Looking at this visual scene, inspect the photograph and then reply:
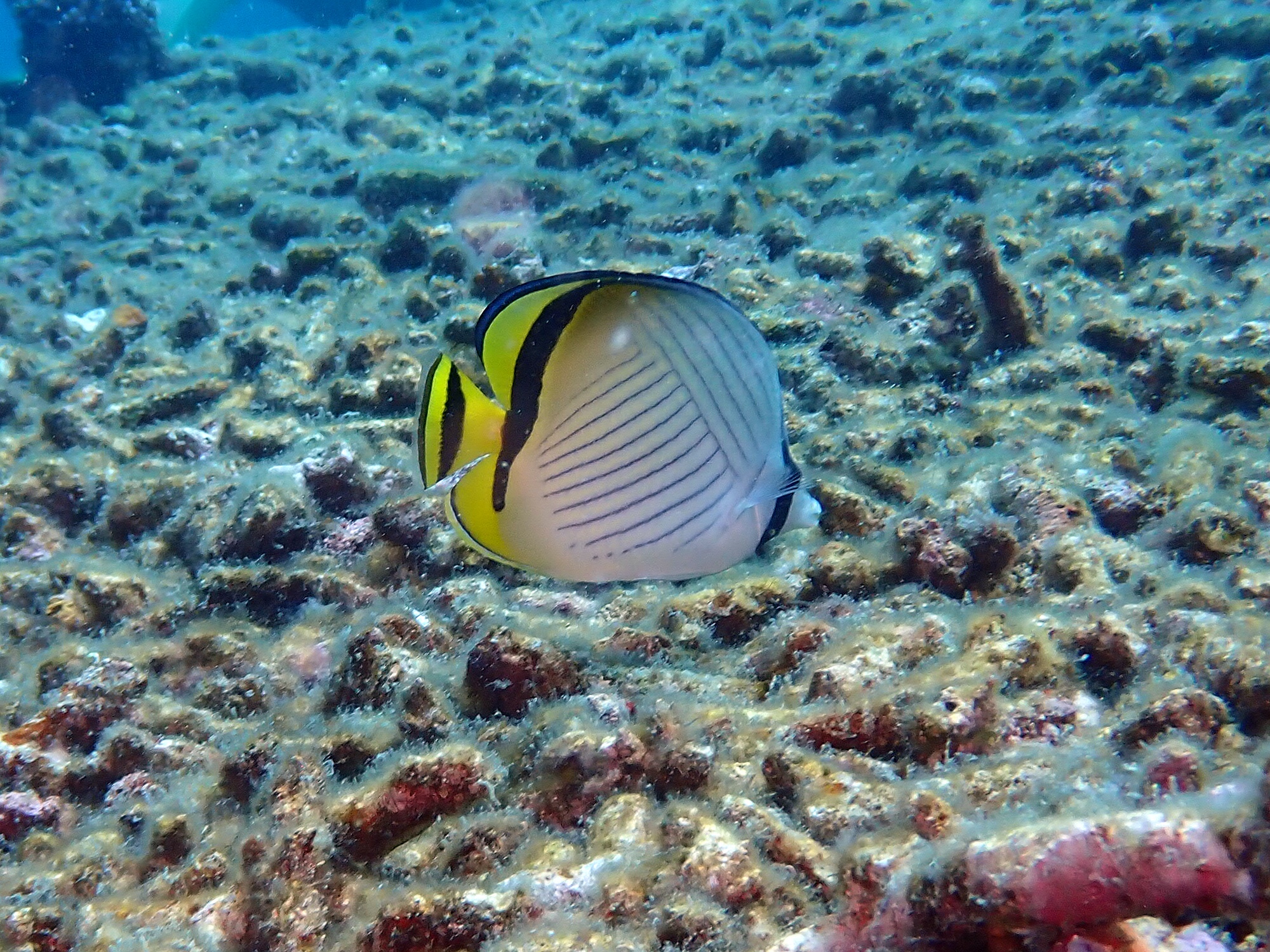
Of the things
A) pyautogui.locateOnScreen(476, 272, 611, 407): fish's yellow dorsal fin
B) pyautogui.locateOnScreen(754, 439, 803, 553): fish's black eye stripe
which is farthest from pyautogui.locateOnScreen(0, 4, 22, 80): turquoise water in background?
pyautogui.locateOnScreen(754, 439, 803, 553): fish's black eye stripe

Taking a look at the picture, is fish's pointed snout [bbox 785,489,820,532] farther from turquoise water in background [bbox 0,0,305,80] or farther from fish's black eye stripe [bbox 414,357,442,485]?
turquoise water in background [bbox 0,0,305,80]

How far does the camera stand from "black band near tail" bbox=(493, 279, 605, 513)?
1346 mm

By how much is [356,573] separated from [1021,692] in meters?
2.19

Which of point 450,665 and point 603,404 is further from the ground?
point 603,404

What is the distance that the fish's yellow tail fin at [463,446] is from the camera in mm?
1285

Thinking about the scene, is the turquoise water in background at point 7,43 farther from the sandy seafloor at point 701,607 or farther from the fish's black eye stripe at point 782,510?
the fish's black eye stripe at point 782,510

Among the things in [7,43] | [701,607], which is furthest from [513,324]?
[7,43]

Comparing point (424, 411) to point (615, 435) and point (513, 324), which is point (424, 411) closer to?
point (513, 324)

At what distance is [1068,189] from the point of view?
5176 mm

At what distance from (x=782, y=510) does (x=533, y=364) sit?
0.54 m

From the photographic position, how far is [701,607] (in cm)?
245

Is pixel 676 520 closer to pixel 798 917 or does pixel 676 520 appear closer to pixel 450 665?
pixel 798 917

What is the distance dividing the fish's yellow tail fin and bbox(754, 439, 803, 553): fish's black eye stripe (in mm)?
488

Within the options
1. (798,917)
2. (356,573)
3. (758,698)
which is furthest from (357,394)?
(798,917)
